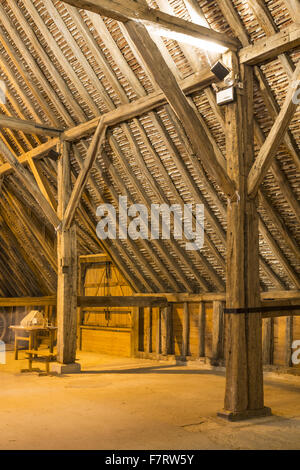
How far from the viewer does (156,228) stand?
25.9ft

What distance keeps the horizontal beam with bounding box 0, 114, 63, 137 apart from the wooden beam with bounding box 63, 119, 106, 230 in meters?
0.87

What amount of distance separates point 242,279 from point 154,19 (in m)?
2.40

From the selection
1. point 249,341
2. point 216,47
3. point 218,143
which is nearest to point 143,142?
point 218,143

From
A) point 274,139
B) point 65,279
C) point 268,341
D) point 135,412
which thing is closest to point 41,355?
point 65,279

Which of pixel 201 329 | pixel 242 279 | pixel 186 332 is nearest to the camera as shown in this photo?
pixel 242 279

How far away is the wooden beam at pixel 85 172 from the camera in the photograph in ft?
23.3

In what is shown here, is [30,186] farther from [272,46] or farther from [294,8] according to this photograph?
[294,8]

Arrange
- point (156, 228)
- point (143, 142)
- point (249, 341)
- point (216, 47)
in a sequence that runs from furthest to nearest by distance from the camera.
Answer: point (156, 228) → point (143, 142) → point (216, 47) → point (249, 341)

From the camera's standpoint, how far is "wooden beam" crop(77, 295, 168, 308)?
8041 millimetres

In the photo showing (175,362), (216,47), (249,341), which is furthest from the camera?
(175,362)

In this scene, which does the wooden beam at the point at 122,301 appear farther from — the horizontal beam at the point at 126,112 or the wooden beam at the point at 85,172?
the horizontal beam at the point at 126,112

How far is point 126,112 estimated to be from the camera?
6695 millimetres

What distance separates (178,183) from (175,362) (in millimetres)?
3169
